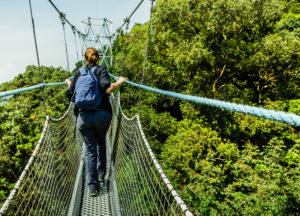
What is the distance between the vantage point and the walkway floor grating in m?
1.80

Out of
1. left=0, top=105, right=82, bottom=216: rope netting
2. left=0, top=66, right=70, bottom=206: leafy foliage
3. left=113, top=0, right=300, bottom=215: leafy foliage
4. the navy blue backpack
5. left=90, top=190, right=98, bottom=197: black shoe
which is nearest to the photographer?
left=0, top=105, right=82, bottom=216: rope netting

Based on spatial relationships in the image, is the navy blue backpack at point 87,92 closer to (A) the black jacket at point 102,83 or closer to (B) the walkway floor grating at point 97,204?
(A) the black jacket at point 102,83

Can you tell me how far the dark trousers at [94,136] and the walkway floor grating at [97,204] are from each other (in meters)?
0.15

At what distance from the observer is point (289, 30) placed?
10.2 m

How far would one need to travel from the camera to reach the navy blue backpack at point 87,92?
1.43m

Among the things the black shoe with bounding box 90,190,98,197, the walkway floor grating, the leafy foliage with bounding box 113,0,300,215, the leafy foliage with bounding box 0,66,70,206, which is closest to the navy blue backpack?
the black shoe with bounding box 90,190,98,197

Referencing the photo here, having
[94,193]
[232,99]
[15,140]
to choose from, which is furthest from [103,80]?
[15,140]

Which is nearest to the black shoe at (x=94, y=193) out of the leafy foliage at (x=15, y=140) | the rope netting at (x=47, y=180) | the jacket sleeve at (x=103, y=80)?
the rope netting at (x=47, y=180)

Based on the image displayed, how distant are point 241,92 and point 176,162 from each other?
3981mm

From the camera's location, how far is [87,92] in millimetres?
1433

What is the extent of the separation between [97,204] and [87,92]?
3.22 ft

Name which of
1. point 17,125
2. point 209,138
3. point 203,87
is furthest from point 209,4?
point 17,125

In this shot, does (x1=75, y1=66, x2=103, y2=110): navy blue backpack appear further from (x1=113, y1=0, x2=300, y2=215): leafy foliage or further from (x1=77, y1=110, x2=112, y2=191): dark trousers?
(x1=113, y1=0, x2=300, y2=215): leafy foliage

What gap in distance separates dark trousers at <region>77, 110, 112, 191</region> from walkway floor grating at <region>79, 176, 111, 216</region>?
0.15 m
